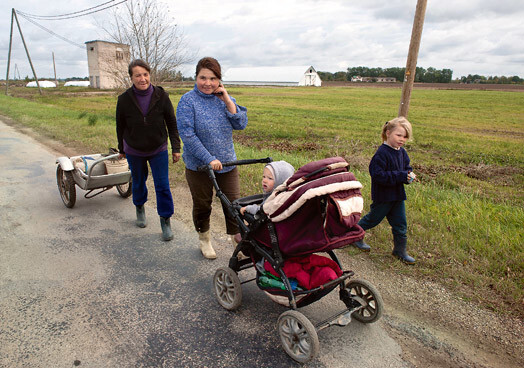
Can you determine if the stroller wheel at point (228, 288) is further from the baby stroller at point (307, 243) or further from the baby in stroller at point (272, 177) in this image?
the baby in stroller at point (272, 177)

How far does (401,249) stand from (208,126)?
2415 mm

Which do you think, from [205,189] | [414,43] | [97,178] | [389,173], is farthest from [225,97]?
[414,43]

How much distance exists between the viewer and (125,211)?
5.58m

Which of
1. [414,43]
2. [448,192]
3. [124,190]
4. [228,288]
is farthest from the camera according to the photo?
[448,192]

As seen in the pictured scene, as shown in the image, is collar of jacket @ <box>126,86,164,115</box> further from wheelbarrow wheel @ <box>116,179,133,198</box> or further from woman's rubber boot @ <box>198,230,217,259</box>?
wheelbarrow wheel @ <box>116,179,133,198</box>

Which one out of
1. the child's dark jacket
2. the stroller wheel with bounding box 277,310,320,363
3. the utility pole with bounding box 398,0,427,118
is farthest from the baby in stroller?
the utility pole with bounding box 398,0,427,118

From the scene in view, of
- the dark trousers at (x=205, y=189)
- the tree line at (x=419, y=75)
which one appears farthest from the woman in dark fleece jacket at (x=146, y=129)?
the tree line at (x=419, y=75)

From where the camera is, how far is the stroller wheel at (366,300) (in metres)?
2.87

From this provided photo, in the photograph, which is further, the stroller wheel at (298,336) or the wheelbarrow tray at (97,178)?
the wheelbarrow tray at (97,178)

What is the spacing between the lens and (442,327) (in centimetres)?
302

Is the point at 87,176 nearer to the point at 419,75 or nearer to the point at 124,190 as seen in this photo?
the point at 124,190

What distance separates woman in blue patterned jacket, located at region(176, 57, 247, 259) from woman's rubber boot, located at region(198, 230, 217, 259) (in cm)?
43

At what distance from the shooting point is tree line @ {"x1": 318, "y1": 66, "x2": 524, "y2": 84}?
101m

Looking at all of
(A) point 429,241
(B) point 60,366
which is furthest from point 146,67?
(A) point 429,241
